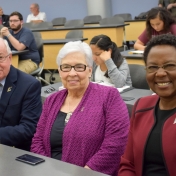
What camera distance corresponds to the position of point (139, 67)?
3.22 meters

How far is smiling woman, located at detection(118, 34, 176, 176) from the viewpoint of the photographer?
4.68ft

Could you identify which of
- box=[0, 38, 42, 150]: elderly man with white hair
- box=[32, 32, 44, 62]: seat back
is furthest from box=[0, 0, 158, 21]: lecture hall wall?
box=[0, 38, 42, 150]: elderly man with white hair

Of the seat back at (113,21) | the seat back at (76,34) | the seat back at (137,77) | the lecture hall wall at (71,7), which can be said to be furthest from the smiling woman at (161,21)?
the lecture hall wall at (71,7)

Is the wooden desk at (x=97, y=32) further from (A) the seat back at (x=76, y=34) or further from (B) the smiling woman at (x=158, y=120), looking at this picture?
(B) the smiling woman at (x=158, y=120)

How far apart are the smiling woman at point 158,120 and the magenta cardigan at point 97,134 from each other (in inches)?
10.7

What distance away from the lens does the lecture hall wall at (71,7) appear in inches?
426

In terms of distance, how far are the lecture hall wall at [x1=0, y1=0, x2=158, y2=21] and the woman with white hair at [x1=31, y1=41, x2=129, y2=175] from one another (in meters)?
9.03

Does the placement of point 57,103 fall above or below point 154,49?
below

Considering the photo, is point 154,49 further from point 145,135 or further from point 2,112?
point 2,112

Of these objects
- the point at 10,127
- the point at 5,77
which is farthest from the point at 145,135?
the point at 5,77

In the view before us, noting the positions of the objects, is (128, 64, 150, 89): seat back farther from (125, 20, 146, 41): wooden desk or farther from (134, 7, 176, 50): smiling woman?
(125, 20, 146, 41): wooden desk

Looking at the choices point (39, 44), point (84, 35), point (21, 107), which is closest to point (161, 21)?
point (39, 44)

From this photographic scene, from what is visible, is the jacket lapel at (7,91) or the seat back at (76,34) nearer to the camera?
the jacket lapel at (7,91)

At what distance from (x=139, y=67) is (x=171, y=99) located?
1.75 meters
